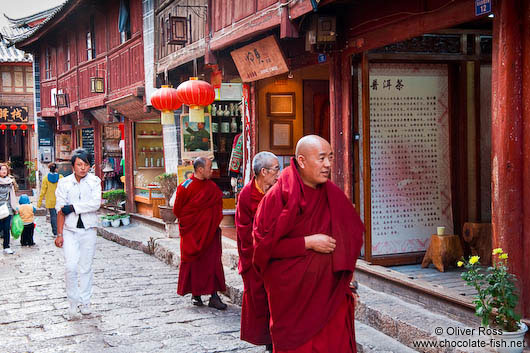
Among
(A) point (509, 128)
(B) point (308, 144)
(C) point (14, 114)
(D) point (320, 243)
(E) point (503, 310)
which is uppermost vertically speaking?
(C) point (14, 114)

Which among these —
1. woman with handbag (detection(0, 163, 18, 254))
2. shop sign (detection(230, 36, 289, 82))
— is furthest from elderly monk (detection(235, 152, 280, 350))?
woman with handbag (detection(0, 163, 18, 254))

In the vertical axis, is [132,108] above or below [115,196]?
above

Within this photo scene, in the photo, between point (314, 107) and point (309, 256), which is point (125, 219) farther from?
point (309, 256)

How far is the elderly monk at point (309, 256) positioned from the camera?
3.86m

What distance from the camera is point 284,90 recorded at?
10531mm

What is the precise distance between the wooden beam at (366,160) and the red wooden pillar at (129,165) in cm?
1082

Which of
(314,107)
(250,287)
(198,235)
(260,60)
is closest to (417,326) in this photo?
(250,287)

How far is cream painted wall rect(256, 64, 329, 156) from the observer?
1051 cm

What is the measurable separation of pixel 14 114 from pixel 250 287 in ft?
99.5

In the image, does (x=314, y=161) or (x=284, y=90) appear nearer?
(x=314, y=161)

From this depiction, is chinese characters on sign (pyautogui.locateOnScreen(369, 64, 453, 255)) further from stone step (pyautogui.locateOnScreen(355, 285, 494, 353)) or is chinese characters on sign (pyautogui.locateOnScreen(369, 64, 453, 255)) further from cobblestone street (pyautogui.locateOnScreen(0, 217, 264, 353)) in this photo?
cobblestone street (pyautogui.locateOnScreen(0, 217, 264, 353))

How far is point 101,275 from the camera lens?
985cm

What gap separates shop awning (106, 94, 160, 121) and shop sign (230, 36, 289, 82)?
18.1 feet

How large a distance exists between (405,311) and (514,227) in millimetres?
1457
